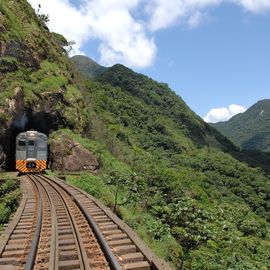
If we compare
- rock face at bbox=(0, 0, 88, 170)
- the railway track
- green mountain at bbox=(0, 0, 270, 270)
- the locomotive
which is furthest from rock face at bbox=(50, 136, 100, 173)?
the railway track

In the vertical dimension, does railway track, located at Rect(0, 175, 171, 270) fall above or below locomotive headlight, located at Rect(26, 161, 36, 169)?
below

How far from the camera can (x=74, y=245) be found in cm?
941

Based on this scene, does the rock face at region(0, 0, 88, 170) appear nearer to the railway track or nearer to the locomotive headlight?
the locomotive headlight

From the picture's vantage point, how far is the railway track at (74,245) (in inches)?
306

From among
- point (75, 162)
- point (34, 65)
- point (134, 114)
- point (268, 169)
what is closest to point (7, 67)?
point (34, 65)

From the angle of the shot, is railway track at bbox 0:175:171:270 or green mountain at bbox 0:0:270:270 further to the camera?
green mountain at bbox 0:0:270:270

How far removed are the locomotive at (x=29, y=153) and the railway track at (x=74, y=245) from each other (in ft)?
72.0

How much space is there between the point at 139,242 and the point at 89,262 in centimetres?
154

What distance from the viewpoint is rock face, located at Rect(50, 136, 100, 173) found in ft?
131

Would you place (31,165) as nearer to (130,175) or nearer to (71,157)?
(71,157)

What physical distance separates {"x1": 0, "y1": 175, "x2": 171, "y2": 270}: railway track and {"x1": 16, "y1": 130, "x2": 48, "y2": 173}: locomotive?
21931 mm

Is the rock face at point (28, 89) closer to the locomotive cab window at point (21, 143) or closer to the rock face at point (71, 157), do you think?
the locomotive cab window at point (21, 143)

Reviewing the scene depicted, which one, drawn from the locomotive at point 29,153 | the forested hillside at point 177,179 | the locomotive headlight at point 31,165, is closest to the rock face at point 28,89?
the locomotive at point 29,153

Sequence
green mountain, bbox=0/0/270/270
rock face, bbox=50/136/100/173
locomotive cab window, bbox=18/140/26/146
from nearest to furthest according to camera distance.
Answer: green mountain, bbox=0/0/270/270, locomotive cab window, bbox=18/140/26/146, rock face, bbox=50/136/100/173
